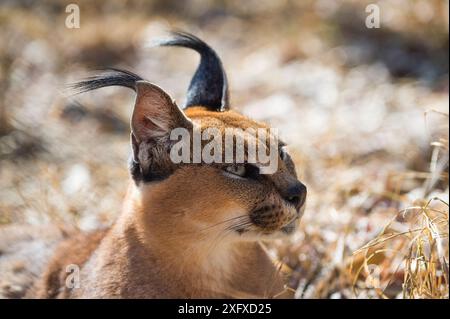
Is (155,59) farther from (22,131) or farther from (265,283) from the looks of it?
(265,283)

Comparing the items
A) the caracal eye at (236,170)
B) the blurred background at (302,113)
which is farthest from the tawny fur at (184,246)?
the blurred background at (302,113)

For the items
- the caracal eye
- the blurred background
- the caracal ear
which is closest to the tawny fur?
the caracal eye

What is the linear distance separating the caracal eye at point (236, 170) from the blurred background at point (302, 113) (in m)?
0.59

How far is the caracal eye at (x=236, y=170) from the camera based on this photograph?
3.29 meters

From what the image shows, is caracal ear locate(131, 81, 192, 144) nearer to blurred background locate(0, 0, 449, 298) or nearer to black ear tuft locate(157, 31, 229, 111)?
black ear tuft locate(157, 31, 229, 111)

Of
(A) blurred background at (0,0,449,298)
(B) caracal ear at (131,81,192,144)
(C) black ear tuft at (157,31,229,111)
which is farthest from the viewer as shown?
Answer: (A) blurred background at (0,0,449,298)

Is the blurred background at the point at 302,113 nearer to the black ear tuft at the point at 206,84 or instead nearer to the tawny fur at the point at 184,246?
the black ear tuft at the point at 206,84

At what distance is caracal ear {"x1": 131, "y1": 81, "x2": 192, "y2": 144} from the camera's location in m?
3.23

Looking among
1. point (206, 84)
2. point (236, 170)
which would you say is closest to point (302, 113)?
point (206, 84)

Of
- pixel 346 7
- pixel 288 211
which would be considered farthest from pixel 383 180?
pixel 346 7

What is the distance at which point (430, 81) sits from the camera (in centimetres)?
678

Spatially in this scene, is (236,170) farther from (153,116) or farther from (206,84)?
(206,84)

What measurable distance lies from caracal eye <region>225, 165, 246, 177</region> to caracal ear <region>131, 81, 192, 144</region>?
0.26 meters

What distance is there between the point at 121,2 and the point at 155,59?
1.76 meters
